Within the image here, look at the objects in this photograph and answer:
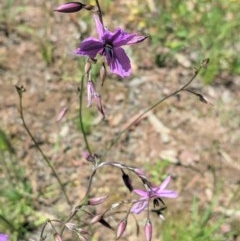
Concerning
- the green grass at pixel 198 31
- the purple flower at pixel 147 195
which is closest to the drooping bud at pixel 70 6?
the purple flower at pixel 147 195

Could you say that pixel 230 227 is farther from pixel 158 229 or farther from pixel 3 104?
pixel 3 104

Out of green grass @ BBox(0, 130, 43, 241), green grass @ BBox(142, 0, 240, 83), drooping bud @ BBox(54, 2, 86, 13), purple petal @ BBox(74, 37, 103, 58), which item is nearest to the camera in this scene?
purple petal @ BBox(74, 37, 103, 58)

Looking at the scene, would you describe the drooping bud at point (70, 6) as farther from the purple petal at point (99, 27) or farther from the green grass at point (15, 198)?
the green grass at point (15, 198)

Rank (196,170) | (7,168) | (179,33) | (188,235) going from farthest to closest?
(179,33) < (196,170) < (7,168) < (188,235)

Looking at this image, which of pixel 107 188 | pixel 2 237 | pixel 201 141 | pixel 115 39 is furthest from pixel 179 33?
pixel 2 237

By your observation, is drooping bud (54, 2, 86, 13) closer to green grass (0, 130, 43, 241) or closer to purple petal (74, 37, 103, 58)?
purple petal (74, 37, 103, 58)

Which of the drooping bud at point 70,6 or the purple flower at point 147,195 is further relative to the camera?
the purple flower at point 147,195

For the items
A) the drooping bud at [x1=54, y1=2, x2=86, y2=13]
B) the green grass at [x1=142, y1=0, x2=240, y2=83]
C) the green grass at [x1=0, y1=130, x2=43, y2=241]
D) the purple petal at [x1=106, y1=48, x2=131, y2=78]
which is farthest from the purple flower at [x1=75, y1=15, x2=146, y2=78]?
the green grass at [x1=142, y1=0, x2=240, y2=83]
